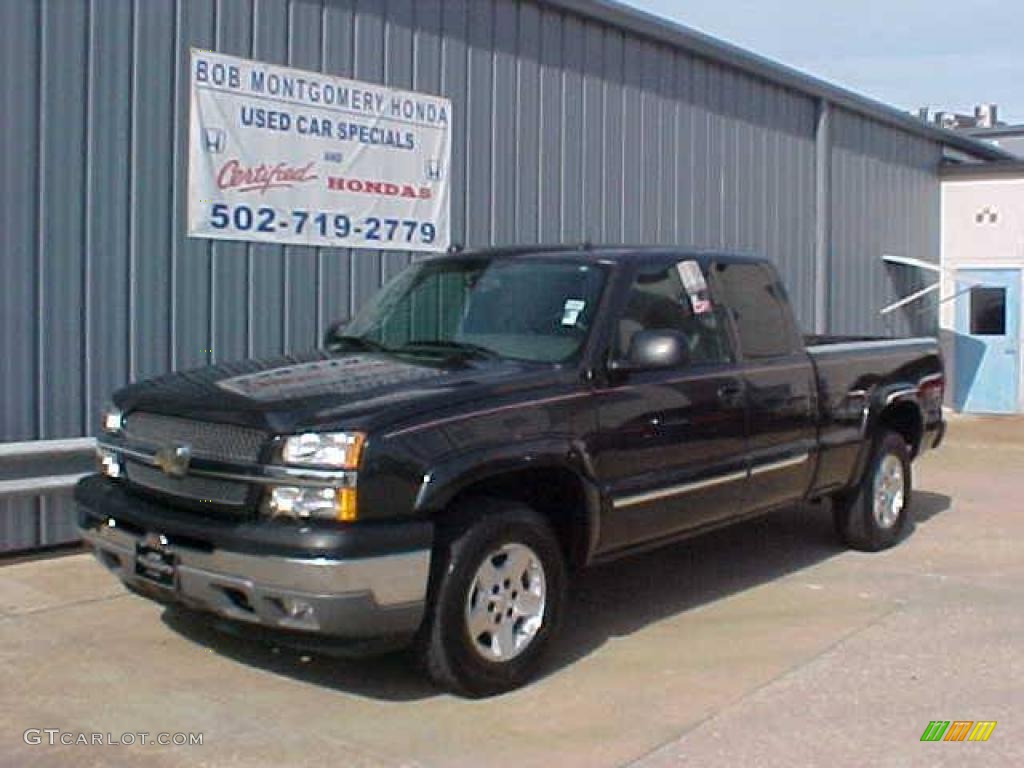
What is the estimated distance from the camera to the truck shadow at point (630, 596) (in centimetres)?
559

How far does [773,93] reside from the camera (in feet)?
49.3

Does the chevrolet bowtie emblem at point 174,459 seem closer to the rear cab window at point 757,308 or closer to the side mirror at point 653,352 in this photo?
the side mirror at point 653,352

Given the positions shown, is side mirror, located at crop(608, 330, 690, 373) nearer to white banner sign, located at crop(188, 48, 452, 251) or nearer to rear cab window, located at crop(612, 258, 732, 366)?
rear cab window, located at crop(612, 258, 732, 366)

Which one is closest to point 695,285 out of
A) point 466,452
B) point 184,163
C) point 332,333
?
point 332,333

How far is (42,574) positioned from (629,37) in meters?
7.84

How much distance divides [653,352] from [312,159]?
14.4 feet

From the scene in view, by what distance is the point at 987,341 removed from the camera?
757 inches

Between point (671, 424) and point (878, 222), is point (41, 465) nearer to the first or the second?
point (671, 424)

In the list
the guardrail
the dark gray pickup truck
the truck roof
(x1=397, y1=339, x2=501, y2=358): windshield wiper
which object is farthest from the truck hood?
the guardrail

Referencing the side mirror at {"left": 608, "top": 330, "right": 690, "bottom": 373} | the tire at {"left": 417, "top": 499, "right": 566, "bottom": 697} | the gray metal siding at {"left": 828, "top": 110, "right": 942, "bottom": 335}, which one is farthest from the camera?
the gray metal siding at {"left": 828, "top": 110, "right": 942, "bottom": 335}

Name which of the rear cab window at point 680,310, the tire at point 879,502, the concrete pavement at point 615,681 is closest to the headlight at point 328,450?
the concrete pavement at point 615,681

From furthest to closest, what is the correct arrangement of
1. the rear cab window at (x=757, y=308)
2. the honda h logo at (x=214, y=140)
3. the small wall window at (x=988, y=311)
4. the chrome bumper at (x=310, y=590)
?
the small wall window at (x=988, y=311), the honda h logo at (x=214, y=140), the rear cab window at (x=757, y=308), the chrome bumper at (x=310, y=590)

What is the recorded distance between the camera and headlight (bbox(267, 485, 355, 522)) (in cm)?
474

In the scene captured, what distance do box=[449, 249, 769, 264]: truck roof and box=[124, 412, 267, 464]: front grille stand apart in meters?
2.06
